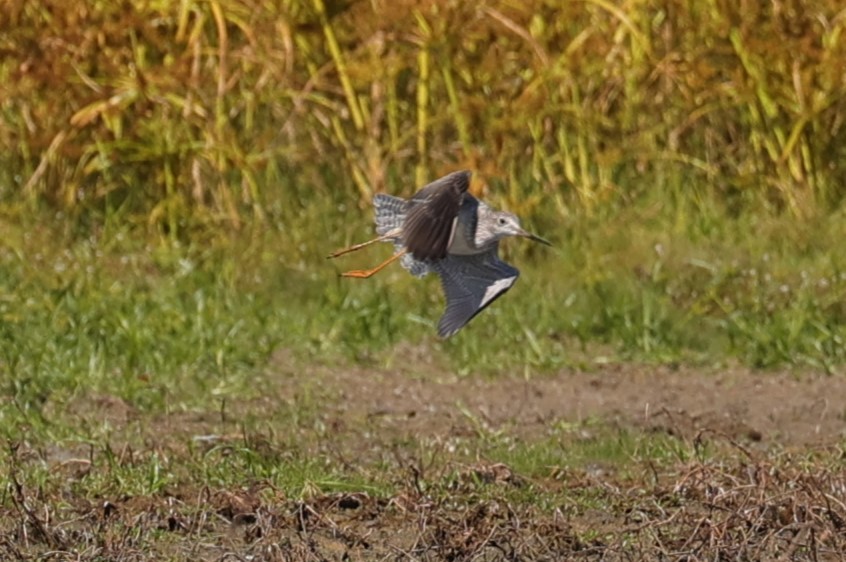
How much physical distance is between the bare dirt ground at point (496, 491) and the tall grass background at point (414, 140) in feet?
3.08

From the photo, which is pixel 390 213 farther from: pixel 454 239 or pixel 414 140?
pixel 414 140

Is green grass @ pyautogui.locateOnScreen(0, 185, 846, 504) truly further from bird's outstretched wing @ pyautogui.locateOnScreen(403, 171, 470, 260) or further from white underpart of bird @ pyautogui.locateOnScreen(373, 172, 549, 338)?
bird's outstretched wing @ pyautogui.locateOnScreen(403, 171, 470, 260)

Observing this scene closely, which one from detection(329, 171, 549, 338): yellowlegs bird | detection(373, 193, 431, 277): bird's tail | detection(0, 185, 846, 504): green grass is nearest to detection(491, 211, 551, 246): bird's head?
detection(329, 171, 549, 338): yellowlegs bird

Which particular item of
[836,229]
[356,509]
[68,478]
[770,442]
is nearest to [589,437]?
[770,442]

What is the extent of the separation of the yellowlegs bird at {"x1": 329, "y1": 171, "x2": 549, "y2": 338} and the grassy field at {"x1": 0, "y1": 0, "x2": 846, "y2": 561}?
54 centimetres

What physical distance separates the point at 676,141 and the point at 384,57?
1.45 meters

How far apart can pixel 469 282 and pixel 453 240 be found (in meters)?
0.18

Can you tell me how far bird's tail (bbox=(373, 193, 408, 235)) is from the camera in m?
5.64

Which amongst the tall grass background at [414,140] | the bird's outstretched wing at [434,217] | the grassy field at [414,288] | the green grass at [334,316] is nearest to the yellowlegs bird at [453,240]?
the bird's outstretched wing at [434,217]

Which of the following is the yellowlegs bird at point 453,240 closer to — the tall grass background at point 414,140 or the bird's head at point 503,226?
the bird's head at point 503,226

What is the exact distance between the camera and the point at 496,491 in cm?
577

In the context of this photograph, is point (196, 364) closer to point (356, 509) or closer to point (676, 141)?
point (356, 509)

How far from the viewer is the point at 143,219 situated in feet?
29.1

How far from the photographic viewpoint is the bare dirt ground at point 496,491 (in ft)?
16.7
